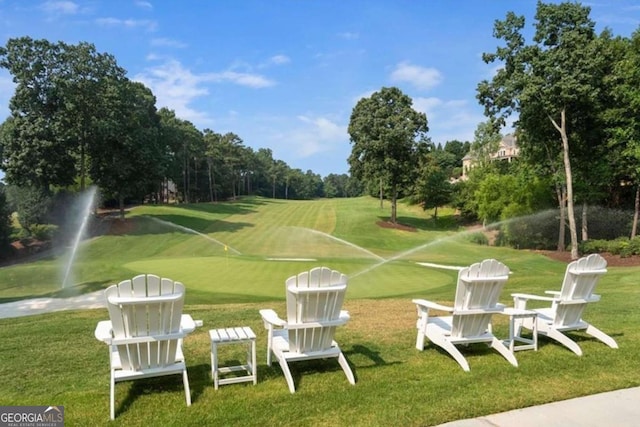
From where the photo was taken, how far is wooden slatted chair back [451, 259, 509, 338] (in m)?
4.96


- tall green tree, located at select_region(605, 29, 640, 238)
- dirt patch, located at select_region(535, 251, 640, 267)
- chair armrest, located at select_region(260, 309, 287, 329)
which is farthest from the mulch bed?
chair armrest, located at select_region(260, 309, 287, 329)

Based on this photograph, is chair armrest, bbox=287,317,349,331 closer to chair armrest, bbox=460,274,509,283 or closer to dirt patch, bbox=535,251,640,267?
chair armrest, bbox=460,274,509,283

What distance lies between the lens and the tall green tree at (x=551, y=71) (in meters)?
20.2

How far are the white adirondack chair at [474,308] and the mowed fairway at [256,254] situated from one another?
5.48 metres

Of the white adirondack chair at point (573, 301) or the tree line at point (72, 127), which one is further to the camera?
the tree line at point (72, 127)

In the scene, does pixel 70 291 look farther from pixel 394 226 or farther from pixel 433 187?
pixel 433 187

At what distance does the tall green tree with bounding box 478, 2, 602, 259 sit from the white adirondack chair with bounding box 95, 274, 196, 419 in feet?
69.5

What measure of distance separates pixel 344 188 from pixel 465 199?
9361cm

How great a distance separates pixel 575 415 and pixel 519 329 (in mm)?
2421

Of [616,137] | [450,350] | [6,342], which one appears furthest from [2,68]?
[616,137]

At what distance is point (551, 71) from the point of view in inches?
808

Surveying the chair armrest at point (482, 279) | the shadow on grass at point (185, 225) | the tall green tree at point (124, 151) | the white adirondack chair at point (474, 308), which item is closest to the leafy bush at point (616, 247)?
the white adirondack chair at point (474, 308)

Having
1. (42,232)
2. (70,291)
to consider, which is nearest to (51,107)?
(42,232)

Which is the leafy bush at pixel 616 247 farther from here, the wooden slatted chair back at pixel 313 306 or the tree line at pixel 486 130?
the wooden slatted chair back at pixel 313 306
